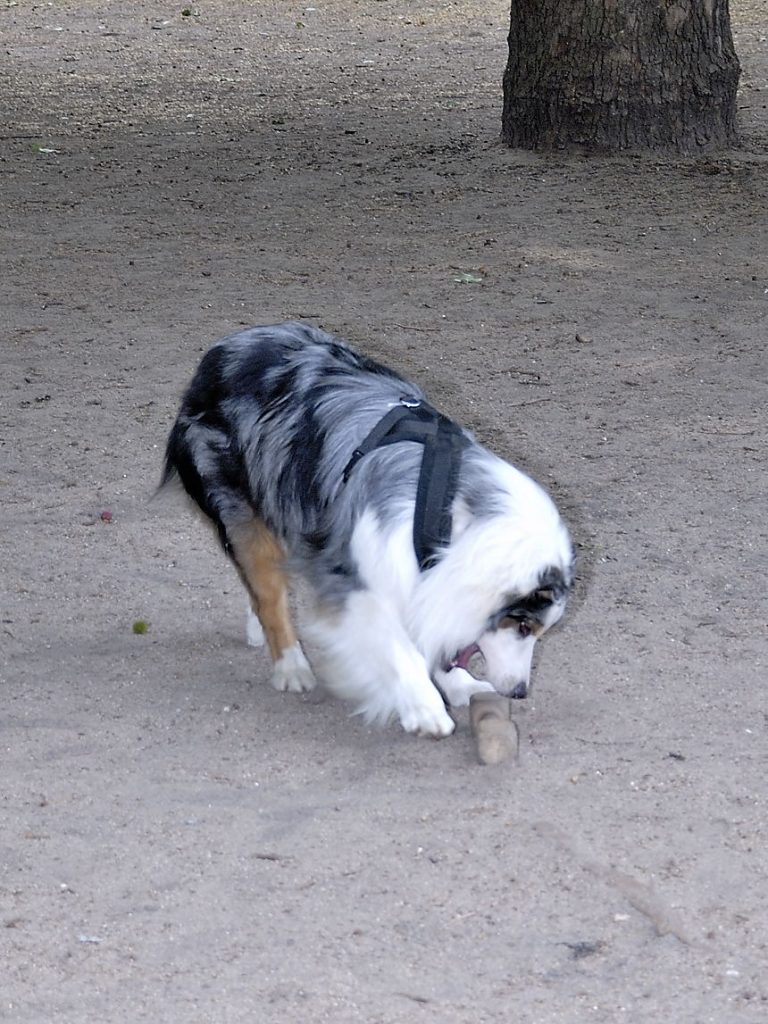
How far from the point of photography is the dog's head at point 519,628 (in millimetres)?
3965

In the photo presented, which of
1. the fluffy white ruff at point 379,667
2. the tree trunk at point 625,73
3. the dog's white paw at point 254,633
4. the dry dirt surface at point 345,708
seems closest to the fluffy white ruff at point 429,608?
the fluffy white ruff at point 379,667

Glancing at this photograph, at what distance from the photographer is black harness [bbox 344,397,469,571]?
3.95m

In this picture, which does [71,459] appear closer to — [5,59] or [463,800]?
[463,800]

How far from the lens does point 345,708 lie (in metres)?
4.60

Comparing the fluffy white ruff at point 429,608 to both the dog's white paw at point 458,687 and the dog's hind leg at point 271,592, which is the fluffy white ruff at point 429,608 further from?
the dog's hind leg at point 271,592

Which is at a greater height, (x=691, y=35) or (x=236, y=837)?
(x=691, y=35)

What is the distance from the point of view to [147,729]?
445 cm

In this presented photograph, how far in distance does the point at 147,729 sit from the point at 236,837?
0.69 m

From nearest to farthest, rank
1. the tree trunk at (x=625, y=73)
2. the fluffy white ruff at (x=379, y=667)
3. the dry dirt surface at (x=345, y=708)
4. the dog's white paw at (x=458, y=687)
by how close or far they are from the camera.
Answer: the dry dirt surface at (x=345, y=708) → the fluffy white ruff at (x=379, y=667) → the dog's white paw at (x=458, y=687) → the tree trunk at (x=625, y=73)

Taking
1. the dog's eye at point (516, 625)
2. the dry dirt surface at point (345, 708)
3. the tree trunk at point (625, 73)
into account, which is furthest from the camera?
the tree trunk at point (625, 73)

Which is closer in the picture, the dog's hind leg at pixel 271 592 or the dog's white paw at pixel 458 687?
the dog's white paw at pixel 458 687

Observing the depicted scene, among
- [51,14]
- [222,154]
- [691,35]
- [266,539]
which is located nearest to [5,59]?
[51,14]

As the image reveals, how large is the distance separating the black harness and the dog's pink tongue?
353 millimetres

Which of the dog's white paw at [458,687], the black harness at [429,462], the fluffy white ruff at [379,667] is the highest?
the black harness at [429,462]
